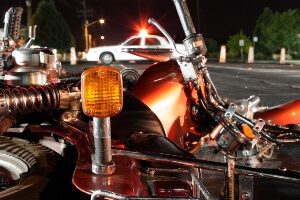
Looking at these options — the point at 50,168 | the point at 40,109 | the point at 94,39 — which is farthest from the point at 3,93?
the point at 94,39

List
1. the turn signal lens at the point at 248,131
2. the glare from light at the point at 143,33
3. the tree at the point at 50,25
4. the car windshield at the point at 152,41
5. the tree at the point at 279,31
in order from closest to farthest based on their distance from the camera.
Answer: the turn signal lens at the point at 248,131
the car windshield at the point at 152,41
the glare from light at the point at 143,33
the tree at the point at 279,31
the tree at the point at 50,25

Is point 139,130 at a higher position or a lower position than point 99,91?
lower

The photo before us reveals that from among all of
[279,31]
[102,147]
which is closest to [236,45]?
[279,31]

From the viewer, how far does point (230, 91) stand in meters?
12.5

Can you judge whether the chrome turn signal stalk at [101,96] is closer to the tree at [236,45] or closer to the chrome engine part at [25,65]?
the chrome engine part at [25,65]

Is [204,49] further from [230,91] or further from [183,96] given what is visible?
[230,91]

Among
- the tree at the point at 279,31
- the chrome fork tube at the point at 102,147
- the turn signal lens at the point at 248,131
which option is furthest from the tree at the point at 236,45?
the chrome fork tube at the point at 102,147

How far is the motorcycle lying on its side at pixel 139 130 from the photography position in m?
2.22

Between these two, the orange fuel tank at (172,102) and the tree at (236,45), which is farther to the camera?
the tree at (236,45)

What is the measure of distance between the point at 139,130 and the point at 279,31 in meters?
36.2

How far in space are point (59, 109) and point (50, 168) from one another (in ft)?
2.31

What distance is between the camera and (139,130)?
3219mm

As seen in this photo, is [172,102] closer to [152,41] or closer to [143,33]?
[152,41]

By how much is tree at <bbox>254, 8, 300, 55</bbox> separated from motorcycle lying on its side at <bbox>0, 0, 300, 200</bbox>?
112 ft
